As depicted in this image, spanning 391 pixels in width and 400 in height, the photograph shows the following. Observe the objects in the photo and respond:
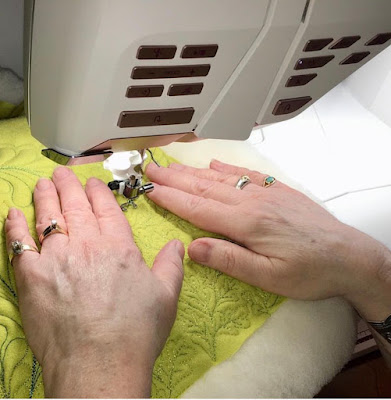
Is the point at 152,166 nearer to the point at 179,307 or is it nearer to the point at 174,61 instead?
the point at 179,307

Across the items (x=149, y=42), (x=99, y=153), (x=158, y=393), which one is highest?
(x=149, y=42)

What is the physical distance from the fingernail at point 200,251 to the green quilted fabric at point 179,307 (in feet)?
0.05

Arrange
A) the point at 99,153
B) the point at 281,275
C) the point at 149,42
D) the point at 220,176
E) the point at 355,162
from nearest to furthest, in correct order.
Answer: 1. the point at 149,42
2. the point at 99,153
3. the point at 281,275
4. the point at 220,176
5. the point at 355,162

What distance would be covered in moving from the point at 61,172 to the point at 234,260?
266mm

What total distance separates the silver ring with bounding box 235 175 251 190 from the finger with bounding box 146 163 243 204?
0.02m

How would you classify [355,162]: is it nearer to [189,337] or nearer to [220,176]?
[220,176]

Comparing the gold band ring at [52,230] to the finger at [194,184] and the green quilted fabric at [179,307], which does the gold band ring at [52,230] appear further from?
the finger at [194,184]

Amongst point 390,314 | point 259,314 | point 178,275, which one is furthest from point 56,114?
point 390,314

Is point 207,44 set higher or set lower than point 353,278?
higher

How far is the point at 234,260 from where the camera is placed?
0.74 m

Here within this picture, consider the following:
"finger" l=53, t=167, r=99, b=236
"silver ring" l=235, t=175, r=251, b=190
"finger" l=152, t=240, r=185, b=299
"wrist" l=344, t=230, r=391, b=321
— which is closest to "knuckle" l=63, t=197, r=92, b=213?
"finger" l=53, t=167, r=99, b=236

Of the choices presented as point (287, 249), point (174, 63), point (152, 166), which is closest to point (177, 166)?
point (152, 166)

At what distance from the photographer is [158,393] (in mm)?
638

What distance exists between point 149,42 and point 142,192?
12.9 inches
